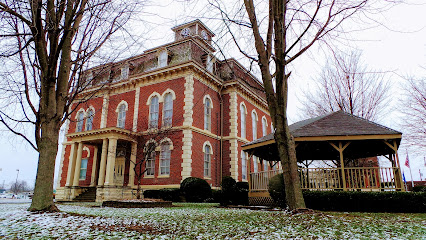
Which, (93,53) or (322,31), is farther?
(93,53)

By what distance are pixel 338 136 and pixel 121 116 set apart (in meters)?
16.4

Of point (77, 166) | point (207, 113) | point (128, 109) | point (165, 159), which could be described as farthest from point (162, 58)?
point (77, 166)

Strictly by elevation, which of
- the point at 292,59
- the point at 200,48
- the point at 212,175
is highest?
the point at 200,48

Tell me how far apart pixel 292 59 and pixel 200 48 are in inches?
581

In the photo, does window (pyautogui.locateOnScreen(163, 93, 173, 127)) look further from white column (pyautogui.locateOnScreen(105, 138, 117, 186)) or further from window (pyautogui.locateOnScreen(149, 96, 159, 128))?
white column (pyautogui.locateOnScreen(105, 138, 117, 186))

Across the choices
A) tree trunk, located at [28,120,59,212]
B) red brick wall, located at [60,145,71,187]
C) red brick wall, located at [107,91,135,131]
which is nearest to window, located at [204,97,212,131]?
red brick wall, located at [107,91,135,131]

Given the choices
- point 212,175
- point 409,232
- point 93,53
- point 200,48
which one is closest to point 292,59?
point 409,232

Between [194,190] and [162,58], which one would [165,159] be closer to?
[194,190]

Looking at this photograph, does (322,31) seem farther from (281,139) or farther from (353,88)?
(353,88)

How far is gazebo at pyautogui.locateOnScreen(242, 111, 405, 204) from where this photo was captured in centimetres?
1098

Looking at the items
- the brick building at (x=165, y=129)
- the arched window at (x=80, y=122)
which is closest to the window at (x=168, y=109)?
the brick building at (x=165, y=129)

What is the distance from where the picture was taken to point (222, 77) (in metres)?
22.5

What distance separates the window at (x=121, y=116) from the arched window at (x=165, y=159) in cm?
488

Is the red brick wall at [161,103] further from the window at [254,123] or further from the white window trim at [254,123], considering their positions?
the window at [254,123]
